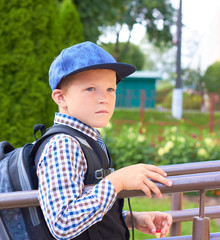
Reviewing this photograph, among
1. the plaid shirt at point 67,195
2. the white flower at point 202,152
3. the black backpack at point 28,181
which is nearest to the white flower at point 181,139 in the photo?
the white flower at point 202,152

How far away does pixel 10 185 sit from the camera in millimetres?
1222

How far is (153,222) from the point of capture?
5.04 feet

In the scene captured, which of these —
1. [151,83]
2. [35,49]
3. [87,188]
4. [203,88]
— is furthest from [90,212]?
[203,88]

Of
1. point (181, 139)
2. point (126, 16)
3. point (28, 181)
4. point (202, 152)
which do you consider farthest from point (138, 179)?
point (126, 16)

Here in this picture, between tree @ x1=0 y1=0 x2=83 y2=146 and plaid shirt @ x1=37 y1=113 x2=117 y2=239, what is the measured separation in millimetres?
3459

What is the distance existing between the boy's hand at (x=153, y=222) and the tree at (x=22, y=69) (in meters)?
3.17

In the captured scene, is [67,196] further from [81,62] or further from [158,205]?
[158,205]

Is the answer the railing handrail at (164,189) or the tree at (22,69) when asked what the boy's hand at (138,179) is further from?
the tree at (22,69)

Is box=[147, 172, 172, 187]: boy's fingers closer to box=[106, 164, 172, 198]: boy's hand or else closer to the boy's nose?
box=[106, 164, 172, 198]: boy's hand

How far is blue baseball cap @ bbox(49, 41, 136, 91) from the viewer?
1259 mm

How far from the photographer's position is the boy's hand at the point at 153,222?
150 cm

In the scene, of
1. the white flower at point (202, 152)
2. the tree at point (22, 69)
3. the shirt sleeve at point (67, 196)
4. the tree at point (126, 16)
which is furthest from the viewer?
the tree at point (126, 16)

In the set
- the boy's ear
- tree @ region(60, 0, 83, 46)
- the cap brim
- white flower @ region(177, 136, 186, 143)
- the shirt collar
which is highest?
tree @ region(60, 0, 83, 46)

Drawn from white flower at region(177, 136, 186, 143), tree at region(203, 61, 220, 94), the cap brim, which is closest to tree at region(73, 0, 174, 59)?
tree at region(203, 61, 220, 94)
